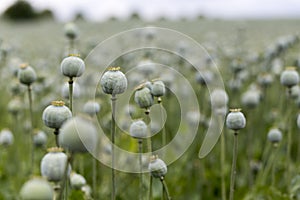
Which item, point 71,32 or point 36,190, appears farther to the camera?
point 71,32

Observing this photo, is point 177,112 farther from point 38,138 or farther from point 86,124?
point 86,124

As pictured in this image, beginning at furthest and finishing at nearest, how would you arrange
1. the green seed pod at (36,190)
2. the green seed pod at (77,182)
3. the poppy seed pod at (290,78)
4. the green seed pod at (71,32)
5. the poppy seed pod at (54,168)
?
the green seed pod at (71,32), the poppy seed pod at (290,78), the green seed pod at (77,182), the poppy seed pod at (54,168), the green seed pod at (36,190)

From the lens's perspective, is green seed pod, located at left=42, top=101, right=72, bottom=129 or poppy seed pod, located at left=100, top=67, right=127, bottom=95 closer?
green seed pod, located at left=42, top=101, right=72, bottom=129

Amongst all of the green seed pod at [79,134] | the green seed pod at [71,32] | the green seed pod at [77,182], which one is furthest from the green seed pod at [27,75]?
the green seed pod at [79,134]

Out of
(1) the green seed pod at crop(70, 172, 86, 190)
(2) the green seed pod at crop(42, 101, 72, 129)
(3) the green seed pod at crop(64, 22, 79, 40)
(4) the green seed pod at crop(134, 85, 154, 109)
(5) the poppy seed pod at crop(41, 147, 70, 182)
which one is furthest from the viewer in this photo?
(3) the green seed pod at crop(64, 22, 79, 40)

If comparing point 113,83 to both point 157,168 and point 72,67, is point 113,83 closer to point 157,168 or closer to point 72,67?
point 72,67

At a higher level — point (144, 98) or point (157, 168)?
point (144, 98)

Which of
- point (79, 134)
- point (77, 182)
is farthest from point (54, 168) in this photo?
point (77, 182)

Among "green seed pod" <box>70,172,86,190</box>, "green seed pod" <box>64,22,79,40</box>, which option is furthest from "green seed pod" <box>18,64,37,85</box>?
"green seed pod" <box>64,22,79,40</box>

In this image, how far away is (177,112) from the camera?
4.07 m

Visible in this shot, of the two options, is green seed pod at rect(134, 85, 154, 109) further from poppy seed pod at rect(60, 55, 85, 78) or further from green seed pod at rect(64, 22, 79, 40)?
green seed pod at rect(64, 22, 79, 40)

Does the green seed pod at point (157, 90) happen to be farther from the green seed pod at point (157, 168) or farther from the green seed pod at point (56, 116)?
the green seed pod at point (56, 116)

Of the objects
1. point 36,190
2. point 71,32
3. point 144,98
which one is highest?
point 71,32

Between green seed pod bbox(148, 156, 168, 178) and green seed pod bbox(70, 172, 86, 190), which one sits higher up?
green seed pod bbox(148, 156, 168, 178)
